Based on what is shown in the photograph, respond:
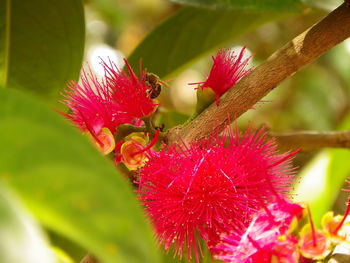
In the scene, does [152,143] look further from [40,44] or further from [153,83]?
[40,44]

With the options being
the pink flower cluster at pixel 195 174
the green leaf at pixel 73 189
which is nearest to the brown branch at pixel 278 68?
the pink flower cluster at pixel 195 174

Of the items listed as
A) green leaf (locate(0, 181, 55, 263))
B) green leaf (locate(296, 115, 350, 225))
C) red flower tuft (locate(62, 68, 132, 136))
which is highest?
red flower tuft (locate(62, 68, 132, 136))

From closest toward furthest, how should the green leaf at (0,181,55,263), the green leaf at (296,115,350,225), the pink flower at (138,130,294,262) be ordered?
the green leaf at (0,181,55,263) → the pink flower at (138,130,294,262) → the green leaf at (296,115,350,225)

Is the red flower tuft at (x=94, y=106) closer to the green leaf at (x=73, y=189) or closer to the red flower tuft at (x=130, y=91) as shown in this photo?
the red flower tuft at (x=130, y=91)

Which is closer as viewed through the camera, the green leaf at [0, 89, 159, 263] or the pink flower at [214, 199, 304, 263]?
the green leaf at [0, 89, 159, 263]

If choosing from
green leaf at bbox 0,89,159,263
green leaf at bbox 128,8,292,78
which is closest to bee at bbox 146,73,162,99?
green leaf at bbox 128,8,292,78

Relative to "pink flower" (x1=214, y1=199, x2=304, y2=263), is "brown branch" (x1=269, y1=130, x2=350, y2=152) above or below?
above

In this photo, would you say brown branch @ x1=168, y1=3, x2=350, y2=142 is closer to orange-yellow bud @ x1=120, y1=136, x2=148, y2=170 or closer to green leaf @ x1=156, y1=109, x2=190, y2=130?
orange-yellow bud @ x1=120, y1=136, x2=148, y2=170
